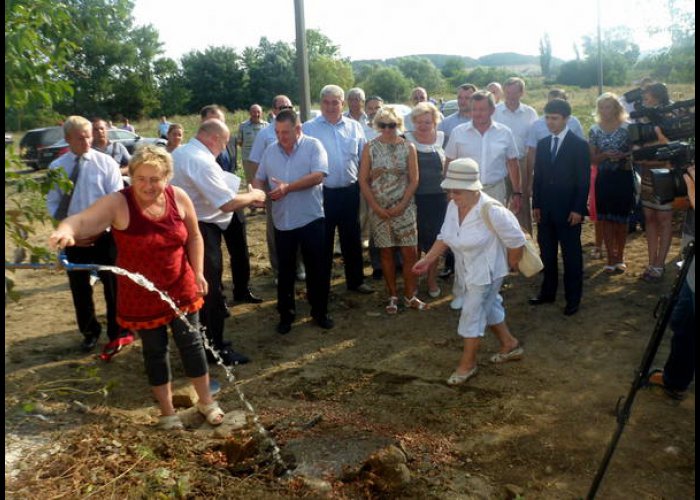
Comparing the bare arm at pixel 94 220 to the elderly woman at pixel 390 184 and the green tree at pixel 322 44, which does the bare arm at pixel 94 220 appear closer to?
the elderly woman at pixel 390 184

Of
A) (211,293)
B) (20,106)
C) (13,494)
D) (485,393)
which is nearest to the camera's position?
(20,106)

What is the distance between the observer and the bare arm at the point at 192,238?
4.22 meters

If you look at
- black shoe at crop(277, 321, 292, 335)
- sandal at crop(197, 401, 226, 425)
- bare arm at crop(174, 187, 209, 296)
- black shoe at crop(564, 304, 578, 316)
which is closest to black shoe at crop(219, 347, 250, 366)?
black shoe at crop(277, 321, 292, 335)


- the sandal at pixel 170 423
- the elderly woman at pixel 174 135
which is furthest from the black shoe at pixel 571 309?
the elderly woman at pixel 174 135

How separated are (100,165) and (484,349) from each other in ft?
11.9

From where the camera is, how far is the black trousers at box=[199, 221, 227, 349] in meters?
5.09

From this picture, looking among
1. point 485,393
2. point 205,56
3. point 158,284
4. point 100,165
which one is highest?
point 205,56

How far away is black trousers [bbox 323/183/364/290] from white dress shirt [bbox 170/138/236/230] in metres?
1.72

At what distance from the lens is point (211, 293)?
5.19m

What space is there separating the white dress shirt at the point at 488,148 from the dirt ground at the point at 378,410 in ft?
4.39

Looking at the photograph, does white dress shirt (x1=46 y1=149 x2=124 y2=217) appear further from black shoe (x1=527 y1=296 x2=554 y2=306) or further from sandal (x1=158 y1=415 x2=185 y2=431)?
black shoe (x1=527 y1=296 x2=554 y2=306)

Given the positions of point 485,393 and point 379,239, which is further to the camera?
point 379,239

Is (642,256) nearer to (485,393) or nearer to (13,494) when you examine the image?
(485,393)

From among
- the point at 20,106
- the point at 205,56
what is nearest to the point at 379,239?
the point at 20,106
